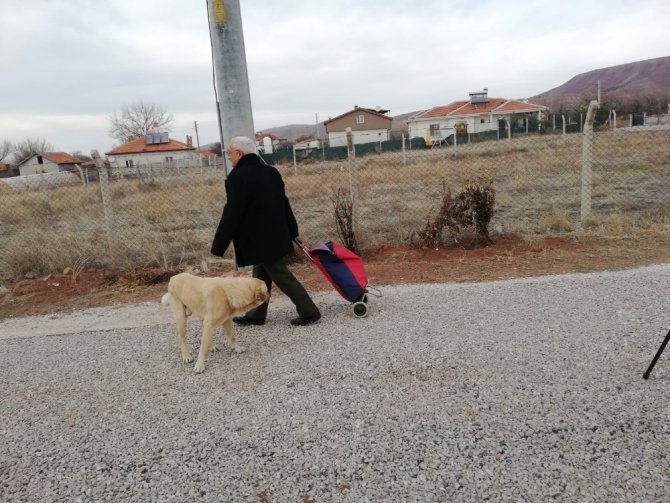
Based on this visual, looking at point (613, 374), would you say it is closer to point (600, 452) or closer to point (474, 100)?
point (600, 452)

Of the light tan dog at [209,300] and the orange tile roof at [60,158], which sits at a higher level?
the orange tile roof at [60,158]

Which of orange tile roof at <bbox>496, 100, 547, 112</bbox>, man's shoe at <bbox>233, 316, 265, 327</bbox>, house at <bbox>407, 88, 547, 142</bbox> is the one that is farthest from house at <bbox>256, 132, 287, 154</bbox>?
man's shoe at <bbox>233, 316, 265, 327</bbox>

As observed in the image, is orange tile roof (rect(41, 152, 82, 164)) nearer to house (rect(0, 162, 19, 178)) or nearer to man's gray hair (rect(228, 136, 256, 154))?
house (rect(0, 162, 19, 178))

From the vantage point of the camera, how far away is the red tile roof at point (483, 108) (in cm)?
6206

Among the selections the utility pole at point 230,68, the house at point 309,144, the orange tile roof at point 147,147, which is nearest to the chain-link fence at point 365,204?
the utility pole at point 230,68

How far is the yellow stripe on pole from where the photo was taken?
5.99 metres

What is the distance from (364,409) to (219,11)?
5.05 meters

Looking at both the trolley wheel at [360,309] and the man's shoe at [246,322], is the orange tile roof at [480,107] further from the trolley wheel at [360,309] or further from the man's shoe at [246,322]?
the man's shoe at [246,322]

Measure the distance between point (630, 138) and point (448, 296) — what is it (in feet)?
67.8

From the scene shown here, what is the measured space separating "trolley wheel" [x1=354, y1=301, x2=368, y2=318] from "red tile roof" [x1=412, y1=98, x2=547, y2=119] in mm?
61694

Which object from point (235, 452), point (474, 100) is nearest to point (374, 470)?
point (235, 452)

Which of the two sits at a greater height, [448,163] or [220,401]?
[448,163]

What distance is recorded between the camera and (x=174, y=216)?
45.0 feet

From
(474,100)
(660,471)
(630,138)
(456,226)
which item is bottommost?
(660,471)
